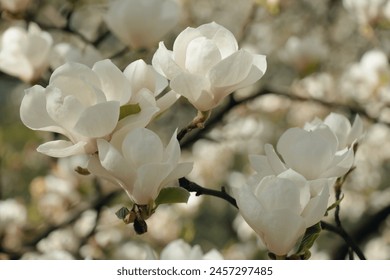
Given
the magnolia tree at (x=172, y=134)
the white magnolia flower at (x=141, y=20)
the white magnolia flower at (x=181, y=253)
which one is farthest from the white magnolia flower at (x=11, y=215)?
the white magnolia flower at (x=181, y=253)

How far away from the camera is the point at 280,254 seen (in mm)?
702

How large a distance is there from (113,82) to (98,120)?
0.14 ft

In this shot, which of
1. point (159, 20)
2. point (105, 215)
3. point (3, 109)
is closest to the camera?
point (159, 20)

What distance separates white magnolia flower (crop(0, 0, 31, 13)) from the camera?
1.53 metres

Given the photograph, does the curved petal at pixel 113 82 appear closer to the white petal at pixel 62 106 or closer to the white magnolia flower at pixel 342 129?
the white petal at pixel 62 106

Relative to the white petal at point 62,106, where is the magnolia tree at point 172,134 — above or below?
below

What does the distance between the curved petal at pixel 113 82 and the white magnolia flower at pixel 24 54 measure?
31.2 inches

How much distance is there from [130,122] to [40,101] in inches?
3.6

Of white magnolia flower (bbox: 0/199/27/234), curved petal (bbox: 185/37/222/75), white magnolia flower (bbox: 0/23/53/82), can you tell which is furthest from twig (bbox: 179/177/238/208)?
white magnolia flower (bbox: 0/199/27/234)

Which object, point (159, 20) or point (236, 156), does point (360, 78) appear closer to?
point (159, 20)

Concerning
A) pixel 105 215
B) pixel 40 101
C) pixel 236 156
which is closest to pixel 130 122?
pixel 40 101

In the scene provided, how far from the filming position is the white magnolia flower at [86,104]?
627 millimetres

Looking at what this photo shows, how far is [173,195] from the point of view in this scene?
679mm
